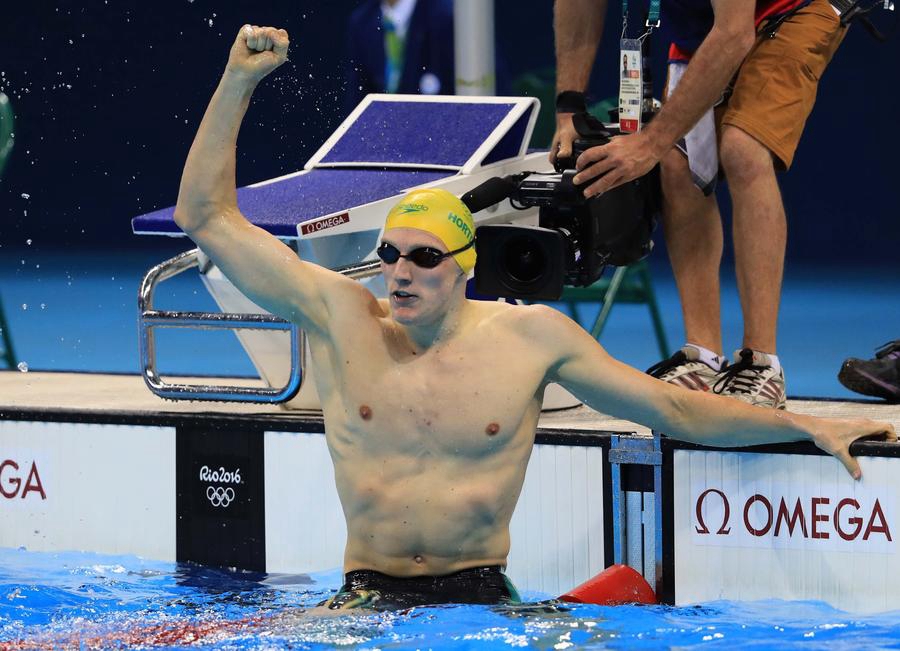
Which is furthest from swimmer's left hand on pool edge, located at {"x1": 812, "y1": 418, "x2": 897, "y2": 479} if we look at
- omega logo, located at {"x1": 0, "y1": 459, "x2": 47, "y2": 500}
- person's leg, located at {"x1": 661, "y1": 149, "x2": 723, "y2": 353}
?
omega logo, located at {"x1": 0, "y1": 459, "x2": 47, "y2": 500}

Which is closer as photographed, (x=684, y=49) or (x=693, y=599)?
(x=693, y=599)

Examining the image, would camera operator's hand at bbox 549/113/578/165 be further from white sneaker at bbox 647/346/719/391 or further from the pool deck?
the pool deck

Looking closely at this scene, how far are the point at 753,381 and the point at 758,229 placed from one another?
17.2 inches

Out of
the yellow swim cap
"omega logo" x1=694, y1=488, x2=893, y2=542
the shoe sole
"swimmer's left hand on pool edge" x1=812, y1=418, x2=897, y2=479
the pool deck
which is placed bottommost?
"omega logo" x1=694, y1=488, x2=893, y2=542

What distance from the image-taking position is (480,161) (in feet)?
16.1

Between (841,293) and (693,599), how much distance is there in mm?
5357

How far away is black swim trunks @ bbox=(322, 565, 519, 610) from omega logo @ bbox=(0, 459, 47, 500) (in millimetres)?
1739

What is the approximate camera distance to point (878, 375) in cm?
483

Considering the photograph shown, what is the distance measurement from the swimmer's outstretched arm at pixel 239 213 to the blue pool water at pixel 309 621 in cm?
73

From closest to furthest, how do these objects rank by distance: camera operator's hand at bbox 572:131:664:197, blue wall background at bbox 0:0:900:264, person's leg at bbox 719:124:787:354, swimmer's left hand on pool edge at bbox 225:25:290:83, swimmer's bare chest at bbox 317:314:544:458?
swimmer's left hand on pool edge at bbox 225:25:290:83 → swimmer's bare chest at bbox 317:314:544:458 → camera operator's hand at bbox 572:131:664:197 → person's leg at bbox 719:124:787:354 → blue wall background at bbox 0:0:900:264

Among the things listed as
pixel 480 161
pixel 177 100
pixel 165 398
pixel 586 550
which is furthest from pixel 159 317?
pixel 177 100

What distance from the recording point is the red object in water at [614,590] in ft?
12.6

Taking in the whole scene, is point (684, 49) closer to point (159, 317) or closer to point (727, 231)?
point (159, 317)

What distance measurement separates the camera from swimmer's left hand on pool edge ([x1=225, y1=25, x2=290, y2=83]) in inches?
131
